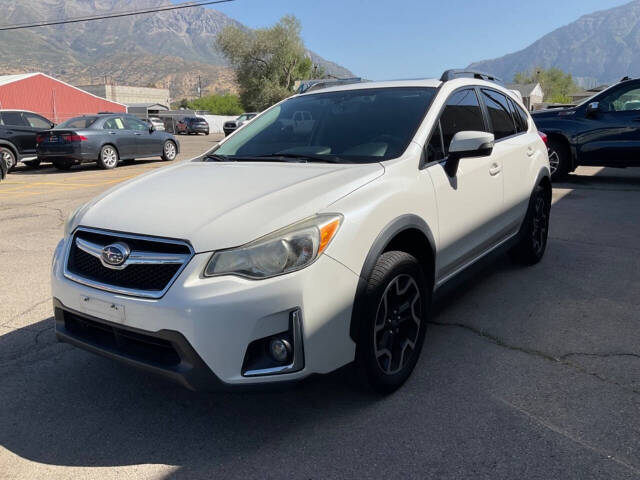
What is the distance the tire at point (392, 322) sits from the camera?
2584 millimetres

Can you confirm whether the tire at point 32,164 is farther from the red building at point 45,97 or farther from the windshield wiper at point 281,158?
the red building at point 45,97

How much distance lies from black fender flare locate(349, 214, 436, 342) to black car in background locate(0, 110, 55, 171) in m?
14.4

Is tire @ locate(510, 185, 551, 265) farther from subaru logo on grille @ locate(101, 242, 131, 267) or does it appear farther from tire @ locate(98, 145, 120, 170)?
tire @ locate(98, 145, 120, 170)

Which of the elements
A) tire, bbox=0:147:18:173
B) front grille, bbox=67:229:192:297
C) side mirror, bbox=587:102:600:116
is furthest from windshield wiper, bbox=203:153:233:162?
Answer: tire, bbox=0:147:18:173

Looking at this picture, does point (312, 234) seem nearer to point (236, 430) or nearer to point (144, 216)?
point (144, 216)

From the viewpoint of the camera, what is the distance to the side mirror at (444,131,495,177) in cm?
322

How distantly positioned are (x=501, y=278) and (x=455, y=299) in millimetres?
767

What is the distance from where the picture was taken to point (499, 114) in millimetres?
4516

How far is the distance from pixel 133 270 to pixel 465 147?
2.00 metres

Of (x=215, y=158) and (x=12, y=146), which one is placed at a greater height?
(x=215, y=158)

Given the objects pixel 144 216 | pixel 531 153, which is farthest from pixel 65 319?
pixel 531 153

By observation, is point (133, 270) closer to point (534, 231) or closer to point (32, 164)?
point (534, 231)

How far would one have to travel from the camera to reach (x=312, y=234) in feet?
7.79

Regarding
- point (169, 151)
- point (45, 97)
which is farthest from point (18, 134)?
point (45, 97)
